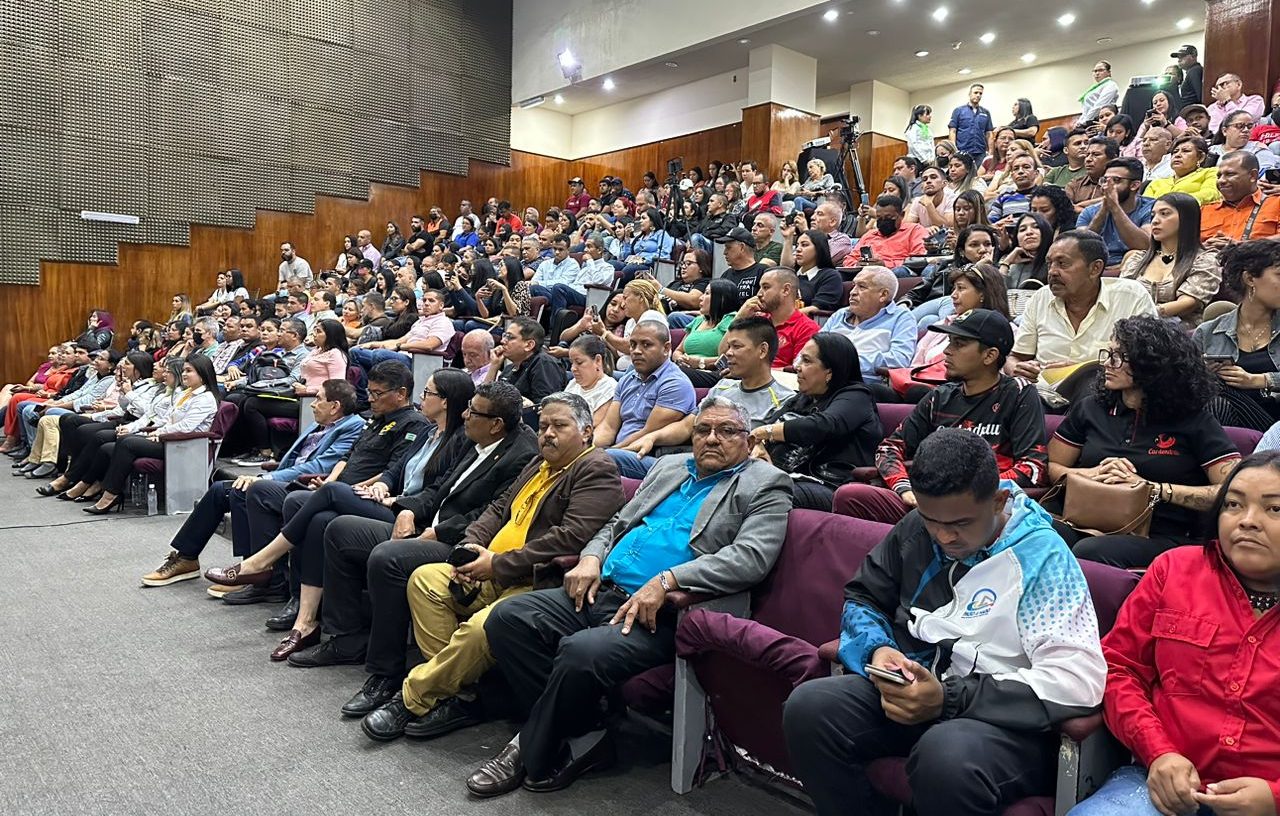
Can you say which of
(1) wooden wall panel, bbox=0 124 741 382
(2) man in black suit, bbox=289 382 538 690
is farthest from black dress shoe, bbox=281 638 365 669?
(1) wooden wall panel, bbox=0 124 741 382

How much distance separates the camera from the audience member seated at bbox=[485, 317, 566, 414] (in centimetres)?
409

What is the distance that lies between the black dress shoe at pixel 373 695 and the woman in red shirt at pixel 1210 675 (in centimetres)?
179

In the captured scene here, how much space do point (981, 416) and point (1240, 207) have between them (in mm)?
2184

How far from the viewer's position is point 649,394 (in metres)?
3.41

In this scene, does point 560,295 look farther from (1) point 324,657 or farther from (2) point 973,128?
(2) point 973,128

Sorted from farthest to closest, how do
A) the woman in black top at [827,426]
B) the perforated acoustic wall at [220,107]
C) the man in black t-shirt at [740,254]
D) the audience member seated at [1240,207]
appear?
the perforated acoustic wall at [220,107] → the man in black t-shirt at [740,254] → the audience member seated at [1240,207] → the woman in black top at [827,426]

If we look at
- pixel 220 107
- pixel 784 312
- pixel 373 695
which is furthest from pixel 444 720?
pixel 220 107

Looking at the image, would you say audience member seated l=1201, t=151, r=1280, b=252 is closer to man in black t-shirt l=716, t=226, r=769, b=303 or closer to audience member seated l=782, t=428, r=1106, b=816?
man in black t-shirt l=716, t=226, r=769, b=303

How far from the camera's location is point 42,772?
2070 mm

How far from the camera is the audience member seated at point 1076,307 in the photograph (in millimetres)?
2635

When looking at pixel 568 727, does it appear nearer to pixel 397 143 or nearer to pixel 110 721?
pixel 110 721

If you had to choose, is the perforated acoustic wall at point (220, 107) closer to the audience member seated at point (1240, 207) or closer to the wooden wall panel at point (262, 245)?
the wooden wall panel at point (262, 245)

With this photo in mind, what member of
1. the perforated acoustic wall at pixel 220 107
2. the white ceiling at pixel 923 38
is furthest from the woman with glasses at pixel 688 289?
the perforated acoustic wall at pixel 220 107

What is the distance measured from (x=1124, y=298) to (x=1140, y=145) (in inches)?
133
